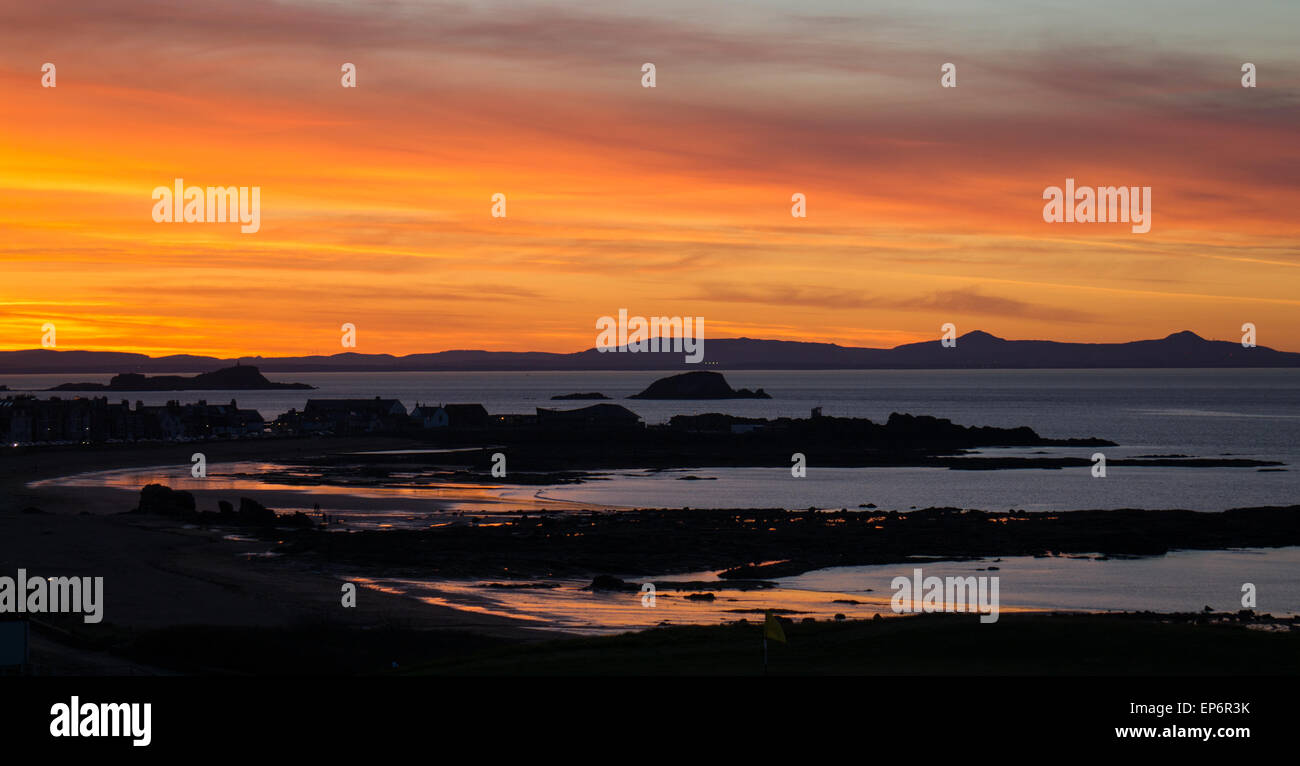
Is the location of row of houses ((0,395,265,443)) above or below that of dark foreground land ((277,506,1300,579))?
above

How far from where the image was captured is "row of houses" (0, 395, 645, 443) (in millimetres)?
114938

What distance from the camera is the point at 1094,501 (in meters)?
68.5

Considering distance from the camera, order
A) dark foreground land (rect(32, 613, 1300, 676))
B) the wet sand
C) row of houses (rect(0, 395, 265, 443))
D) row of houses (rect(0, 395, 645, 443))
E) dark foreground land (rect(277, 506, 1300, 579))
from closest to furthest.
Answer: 1. dark foreground land (rect(32, 613, 1300, 676))
2. the wet sand
3. dark foreground land (rect(277, 506, 1300, 579))
4. row of houses (rect(0, 395, 265, 443))
5. row of houses (rect(0, 395, 645, 443))

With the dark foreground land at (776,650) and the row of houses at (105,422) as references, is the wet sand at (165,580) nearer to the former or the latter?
the dark foreground land at (776,650)

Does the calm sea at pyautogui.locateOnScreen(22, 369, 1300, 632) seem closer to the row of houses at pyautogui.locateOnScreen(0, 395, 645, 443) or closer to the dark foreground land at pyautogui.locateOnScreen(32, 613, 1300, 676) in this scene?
the dark foreground land at pyautogui.locateOnScreen(32, 613, 1300, 676)

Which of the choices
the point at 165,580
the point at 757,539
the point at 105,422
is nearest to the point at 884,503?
the point at 757,539

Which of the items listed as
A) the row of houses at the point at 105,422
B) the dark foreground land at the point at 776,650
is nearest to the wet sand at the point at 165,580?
the dark foreground land at the point at 776,650

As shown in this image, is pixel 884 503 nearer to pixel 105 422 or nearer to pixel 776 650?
pixel 776 650

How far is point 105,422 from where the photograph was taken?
11838 centimetres

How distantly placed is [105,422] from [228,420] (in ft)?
49.6

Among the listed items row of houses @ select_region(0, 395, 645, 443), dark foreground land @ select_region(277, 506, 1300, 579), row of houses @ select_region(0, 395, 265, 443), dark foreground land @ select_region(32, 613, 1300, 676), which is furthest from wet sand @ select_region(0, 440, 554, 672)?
row of houses @ select_region(0, 395, 645, 443)

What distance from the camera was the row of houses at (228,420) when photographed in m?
115

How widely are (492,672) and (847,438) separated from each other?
95.4 metres

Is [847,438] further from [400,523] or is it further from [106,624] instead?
[106,624]
